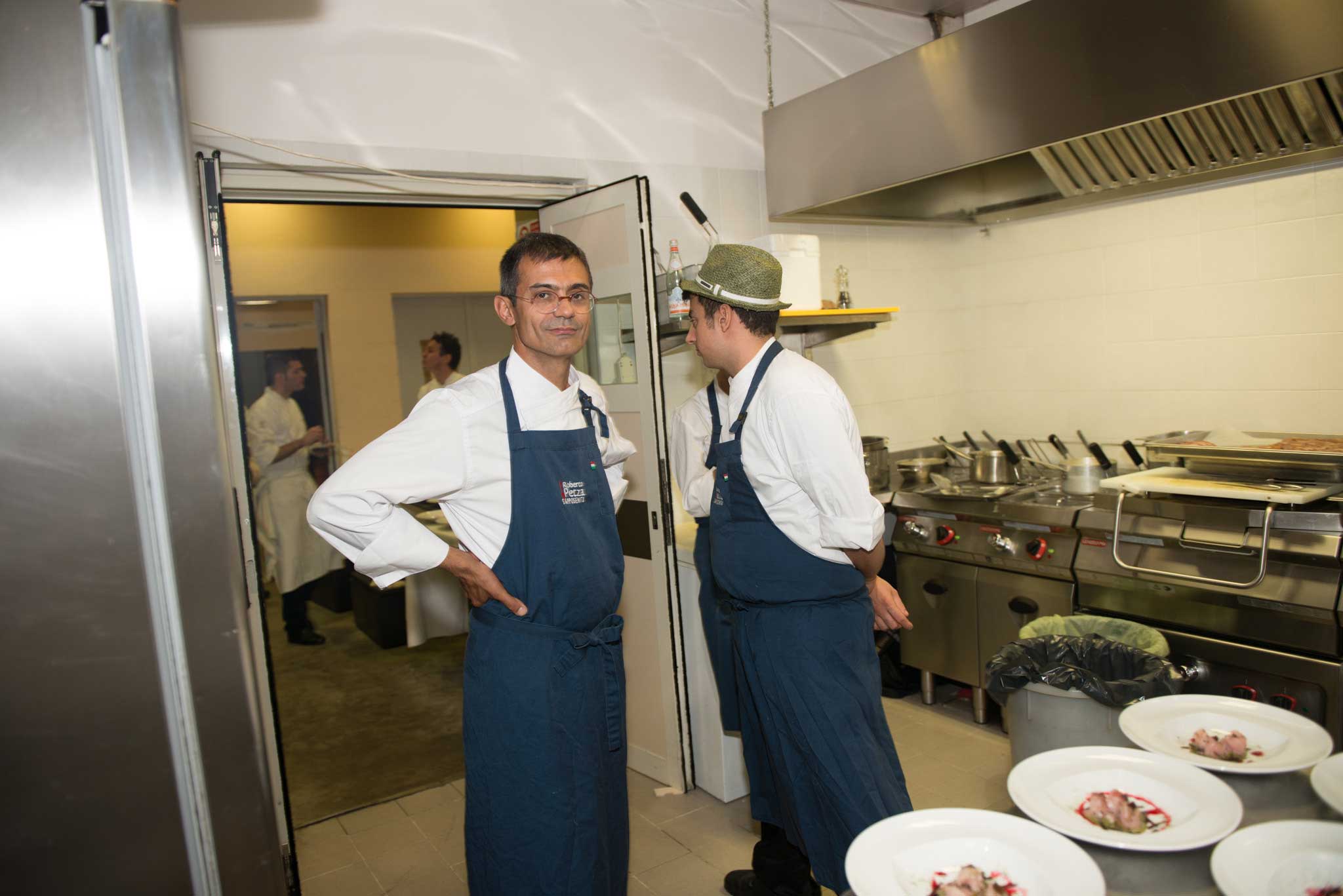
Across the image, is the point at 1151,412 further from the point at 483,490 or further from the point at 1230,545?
the point at 483,490

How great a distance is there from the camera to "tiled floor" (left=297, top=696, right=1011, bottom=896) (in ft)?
9.57

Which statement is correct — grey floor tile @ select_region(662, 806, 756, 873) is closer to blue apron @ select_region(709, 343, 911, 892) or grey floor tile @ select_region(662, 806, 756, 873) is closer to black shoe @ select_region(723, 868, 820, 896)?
black shoe @ select_region(723, 868, 820, 896)

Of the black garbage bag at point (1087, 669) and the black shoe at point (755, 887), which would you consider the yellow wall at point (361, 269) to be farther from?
the black garbage bag at point (1087, 669)

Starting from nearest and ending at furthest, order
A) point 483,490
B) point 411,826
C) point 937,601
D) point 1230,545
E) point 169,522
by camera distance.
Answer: point 169,522
point 483,490
point 1230,545
point 411,826
point 937,601

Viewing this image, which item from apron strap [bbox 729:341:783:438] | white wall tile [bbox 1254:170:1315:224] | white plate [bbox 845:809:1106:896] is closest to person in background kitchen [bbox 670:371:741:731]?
apron strap [bbox 729:341:783:438]

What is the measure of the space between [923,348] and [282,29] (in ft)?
10.8

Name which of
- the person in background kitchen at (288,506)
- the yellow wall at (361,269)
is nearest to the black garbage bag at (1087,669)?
the person in background kitchen at (288,506)

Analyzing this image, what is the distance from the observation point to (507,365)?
2150 mm

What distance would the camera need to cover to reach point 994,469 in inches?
156

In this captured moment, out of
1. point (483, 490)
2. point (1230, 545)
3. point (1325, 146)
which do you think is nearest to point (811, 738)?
point (483, 490)

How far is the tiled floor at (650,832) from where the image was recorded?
2916 mm

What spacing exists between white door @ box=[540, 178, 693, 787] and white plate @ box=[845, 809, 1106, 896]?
2050mm

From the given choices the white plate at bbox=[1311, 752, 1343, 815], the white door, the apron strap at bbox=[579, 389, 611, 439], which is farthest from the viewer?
the white door

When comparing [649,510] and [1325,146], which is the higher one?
[1325,146]
